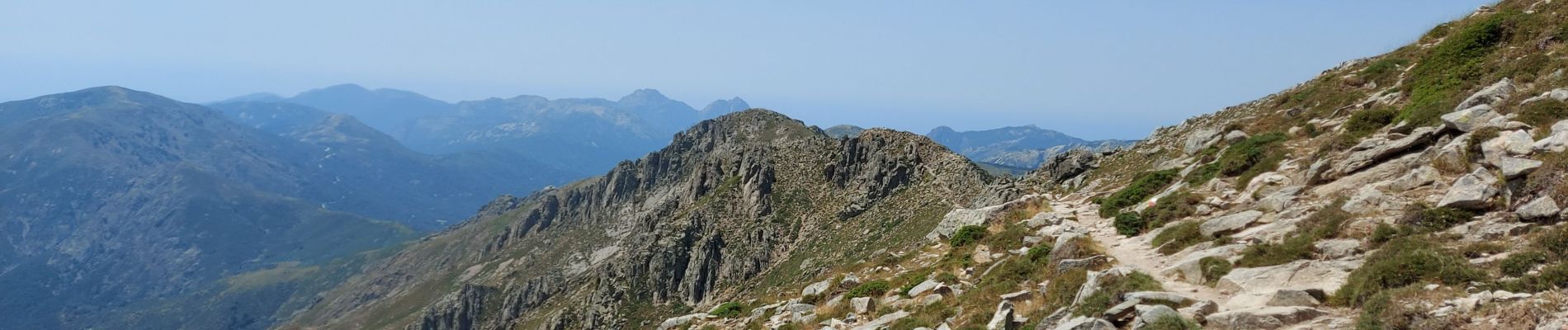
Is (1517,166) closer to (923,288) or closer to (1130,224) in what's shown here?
(1130,224)

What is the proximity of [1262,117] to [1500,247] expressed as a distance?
23444 millimetres

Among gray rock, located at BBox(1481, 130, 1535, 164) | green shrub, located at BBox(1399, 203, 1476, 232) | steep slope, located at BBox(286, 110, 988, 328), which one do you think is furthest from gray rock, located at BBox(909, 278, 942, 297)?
steep slope, located at BBox(286, 110, 988, 328)

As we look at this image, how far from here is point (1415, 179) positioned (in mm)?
18625

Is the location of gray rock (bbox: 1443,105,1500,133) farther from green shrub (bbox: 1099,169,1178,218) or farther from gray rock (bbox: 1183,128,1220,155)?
gray rock (bbox: 1183,128,1220,155)

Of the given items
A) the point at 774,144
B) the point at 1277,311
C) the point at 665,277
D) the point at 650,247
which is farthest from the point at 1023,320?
Answer: the point at 774,144

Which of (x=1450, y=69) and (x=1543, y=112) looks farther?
(x=1450, y=69)

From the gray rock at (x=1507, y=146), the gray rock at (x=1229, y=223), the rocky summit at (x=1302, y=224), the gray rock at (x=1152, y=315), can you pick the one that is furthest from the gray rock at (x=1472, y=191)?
the gray rock at (x=1152, y=315)

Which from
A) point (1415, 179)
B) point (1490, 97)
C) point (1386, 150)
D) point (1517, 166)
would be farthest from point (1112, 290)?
point (1490, 97)

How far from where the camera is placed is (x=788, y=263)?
295 ft

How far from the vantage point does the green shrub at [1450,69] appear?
23203mm

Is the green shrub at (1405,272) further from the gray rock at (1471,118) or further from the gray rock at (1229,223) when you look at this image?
the gray rock at (1471,118)

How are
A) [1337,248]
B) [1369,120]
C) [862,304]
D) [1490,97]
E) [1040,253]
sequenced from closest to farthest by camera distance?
1. [1337,248]
2. [1490,97]
3. [1040,253]
4. [862,304]
5. [1369,120]

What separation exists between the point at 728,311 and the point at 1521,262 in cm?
2499

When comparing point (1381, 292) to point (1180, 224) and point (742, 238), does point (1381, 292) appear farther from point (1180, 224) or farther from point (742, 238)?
point (742, 238)
